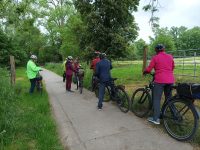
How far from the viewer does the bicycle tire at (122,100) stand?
923 centimetres

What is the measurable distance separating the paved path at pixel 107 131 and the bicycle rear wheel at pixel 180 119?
0.17m

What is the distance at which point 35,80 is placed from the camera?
13141mm

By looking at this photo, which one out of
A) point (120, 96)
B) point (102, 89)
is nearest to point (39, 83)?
point (102, 89)

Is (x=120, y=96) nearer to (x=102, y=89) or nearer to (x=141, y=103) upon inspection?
(x=102, y=89)

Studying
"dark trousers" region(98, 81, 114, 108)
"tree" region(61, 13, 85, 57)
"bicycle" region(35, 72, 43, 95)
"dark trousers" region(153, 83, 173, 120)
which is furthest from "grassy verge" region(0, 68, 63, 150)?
"tree" region(61, 13, 85, 57)

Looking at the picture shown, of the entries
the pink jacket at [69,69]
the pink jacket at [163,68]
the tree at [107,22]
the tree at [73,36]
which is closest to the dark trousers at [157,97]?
the pink jacket at [163,68]

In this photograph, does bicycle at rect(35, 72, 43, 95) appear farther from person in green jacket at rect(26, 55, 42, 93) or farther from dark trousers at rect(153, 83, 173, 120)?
dark trousers at rect(153, 83, 173, 120)

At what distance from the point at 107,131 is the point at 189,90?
7.08 feet

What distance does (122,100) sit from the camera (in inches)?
376

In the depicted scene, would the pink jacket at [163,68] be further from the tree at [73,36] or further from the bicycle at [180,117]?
the tree at [73,36]

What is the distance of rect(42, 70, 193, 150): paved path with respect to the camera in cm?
607

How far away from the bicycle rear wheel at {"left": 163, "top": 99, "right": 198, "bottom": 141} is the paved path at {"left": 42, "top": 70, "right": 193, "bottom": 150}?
170 mm

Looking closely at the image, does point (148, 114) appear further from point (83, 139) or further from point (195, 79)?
point (195, 79)

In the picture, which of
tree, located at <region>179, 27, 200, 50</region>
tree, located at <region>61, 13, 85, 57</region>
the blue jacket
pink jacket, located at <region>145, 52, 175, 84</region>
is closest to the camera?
pink jacket, located at <region>145, 52, 175, 84</region>
